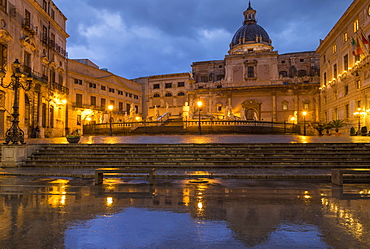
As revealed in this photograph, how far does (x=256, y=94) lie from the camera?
5272cm

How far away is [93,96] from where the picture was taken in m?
50.4

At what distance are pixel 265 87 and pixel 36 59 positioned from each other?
3714cm

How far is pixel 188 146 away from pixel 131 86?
5043 centimetres

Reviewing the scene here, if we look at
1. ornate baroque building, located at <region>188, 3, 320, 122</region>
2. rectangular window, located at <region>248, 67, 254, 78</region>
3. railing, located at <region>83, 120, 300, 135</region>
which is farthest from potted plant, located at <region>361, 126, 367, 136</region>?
rectangular window, located at <region>248, 67, 254, 78</region>

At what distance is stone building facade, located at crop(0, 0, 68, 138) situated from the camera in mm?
25641

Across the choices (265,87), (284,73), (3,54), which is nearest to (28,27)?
(3,54)

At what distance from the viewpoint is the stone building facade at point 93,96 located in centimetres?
4478

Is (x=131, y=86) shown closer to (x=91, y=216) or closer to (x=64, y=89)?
(x=64, y=89)

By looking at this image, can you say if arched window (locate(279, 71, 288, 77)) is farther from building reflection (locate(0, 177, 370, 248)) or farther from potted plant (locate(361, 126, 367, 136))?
building reflection (locate(0, 177, 370, 248))

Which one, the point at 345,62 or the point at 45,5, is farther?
the point at 45,5

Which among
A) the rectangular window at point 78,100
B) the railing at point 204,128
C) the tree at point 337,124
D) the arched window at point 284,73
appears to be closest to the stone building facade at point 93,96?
the rectangular window at point 78,100

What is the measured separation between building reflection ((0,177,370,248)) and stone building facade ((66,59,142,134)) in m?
32.9

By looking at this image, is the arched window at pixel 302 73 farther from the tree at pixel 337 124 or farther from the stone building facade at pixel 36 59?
the stone building facade at pixel 36 59

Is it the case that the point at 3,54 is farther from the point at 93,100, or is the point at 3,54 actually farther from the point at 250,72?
the point at 250,72
